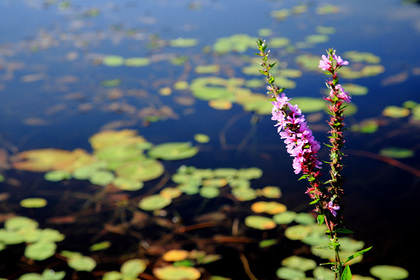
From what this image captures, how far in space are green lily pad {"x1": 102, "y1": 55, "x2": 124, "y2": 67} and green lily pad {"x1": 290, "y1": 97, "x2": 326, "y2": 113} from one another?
7.38 feet

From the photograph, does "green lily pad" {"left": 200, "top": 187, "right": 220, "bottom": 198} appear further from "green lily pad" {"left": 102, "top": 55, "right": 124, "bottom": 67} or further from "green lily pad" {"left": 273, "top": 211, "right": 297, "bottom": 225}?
"green lily pad" {"left": 102, "top": 55, "right": 124, "bottom": 67}

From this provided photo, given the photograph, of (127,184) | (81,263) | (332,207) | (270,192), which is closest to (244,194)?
(270,192)

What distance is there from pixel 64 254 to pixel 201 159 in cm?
117

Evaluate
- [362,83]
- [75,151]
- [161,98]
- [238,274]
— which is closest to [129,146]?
[75,151]

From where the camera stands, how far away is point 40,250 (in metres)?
2.32

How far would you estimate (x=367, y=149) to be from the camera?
3.12m

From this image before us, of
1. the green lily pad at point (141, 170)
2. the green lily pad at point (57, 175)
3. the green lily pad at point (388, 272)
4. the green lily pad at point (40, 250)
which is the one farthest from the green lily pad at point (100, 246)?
the green lily pad at point (388, 272)

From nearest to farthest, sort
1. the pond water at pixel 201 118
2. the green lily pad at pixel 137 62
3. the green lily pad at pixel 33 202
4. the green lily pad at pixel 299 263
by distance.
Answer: the green lily pad at pixel 299 263 → the pond water at pixel 201 118 → the green lily pad at pixel 33 202 → the green lily pad at pixel 137 62

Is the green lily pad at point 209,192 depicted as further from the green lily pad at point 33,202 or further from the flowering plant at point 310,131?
the flowering plant at point 310,131

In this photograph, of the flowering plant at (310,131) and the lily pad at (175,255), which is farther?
the lily pad at (175,255)

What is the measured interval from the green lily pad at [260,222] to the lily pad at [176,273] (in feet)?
1.52

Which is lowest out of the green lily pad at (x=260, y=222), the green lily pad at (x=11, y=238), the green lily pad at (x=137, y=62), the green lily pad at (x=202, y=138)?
the green lily pad at (x=11, y=238)

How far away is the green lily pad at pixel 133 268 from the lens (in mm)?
2137

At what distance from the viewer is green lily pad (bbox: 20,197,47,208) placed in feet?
9.02
